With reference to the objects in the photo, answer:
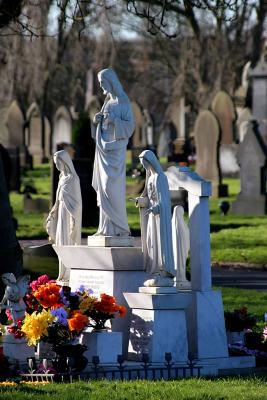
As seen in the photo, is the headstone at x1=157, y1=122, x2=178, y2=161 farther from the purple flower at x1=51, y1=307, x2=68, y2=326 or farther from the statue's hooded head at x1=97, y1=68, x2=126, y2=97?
the purple flower at x1=51, y1=307, x2=68, y2=326

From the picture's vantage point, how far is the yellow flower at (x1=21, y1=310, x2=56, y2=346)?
45.1ft

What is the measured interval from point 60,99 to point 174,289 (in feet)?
238

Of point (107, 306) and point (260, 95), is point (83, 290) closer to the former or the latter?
point (107, 306)

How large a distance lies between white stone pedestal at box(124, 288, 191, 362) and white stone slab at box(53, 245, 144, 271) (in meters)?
0.39

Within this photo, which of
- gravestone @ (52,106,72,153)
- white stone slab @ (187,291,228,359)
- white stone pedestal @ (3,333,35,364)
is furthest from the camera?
gravestone @ (52,106,72,153)

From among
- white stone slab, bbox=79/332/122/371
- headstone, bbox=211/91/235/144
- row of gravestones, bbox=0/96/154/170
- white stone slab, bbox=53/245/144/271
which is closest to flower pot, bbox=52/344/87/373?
white stone slab, bbox=79/332/122/371

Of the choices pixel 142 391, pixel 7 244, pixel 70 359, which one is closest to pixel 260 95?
pixel 7 244

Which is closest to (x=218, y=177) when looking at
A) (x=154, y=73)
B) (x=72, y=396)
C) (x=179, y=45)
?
(x=72, y=396)

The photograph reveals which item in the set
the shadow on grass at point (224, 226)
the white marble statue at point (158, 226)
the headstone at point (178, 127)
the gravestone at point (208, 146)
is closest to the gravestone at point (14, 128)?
the headstone at point (178, 127)

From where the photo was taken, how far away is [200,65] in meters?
69.1

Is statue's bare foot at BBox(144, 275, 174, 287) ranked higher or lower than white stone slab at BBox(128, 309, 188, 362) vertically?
higher

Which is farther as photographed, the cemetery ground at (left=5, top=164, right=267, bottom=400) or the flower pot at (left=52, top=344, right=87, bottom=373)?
the flower pot at (left=52, top=344, right=87, bottom=373)

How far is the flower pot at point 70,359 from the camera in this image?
13586mm

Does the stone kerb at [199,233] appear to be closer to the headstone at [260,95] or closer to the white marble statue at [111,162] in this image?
the white marble statue at [111,162]
